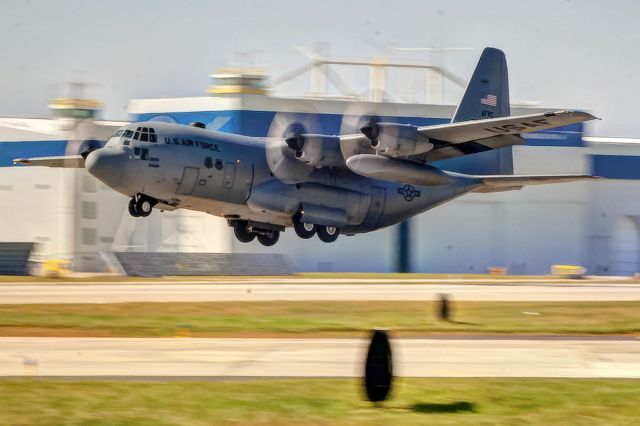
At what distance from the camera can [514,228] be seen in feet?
263

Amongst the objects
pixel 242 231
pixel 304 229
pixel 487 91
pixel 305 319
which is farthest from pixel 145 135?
pixel 487 91

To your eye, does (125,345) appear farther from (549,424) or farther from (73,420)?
(549,424)

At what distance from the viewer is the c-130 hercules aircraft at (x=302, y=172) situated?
4088cm

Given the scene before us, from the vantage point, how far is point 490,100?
52125mm

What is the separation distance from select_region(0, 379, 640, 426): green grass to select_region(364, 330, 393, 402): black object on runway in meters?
0.30

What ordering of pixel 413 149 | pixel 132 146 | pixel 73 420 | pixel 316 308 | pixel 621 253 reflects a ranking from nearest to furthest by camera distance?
pixel 73 420 < pixel 316 308 < pixel 132 146 < pixel 413 149 < pixel 621 253

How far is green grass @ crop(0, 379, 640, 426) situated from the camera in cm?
1563

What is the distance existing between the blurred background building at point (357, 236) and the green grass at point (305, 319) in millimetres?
36958

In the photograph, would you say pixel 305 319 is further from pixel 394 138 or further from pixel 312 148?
pixel 312 148

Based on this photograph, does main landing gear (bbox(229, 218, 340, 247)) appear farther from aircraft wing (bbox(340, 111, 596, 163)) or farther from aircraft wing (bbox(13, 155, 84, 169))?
aircraft wing (bbox(13, 155, 84, 169))

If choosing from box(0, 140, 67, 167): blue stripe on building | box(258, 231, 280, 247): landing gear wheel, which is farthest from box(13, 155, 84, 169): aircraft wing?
box(0, 140, 67, 167): blue stripe on building

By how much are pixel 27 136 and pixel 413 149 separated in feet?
150

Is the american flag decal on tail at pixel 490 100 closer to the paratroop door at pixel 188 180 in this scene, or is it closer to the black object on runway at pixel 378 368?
the paratroop door at pixel 188 180

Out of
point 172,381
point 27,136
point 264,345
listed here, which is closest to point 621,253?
point 27,136
